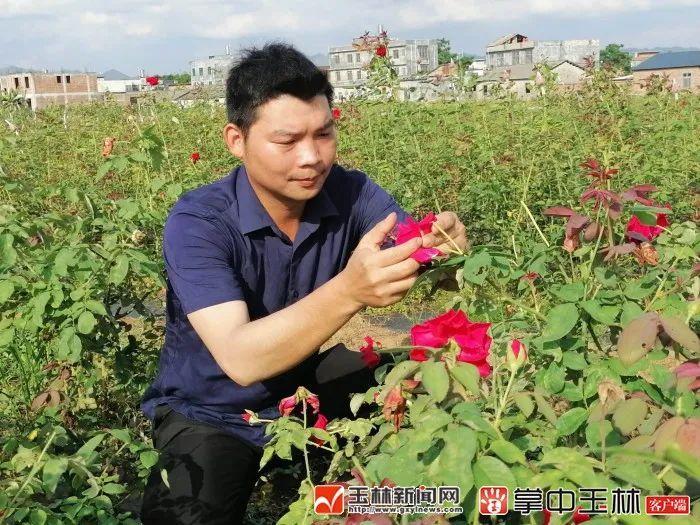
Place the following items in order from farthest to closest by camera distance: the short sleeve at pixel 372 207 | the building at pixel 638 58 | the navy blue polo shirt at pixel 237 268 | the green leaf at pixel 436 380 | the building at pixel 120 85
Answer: the building at pixel 638 58
the building at pixel 120 85
the short sleeve at pixel 372 207
the navy blue polo shirt at pixel 237 268
the green leaf at pixel 436 380

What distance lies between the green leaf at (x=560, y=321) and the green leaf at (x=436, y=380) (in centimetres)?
25

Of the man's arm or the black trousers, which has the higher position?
the man's arm

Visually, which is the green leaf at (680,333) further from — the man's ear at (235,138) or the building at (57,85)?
the building at (57,85)

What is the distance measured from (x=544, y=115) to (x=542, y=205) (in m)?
0.61

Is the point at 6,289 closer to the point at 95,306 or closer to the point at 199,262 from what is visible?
the point at 95,306

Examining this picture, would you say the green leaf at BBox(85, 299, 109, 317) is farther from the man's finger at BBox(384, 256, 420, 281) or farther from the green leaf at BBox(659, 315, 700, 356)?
the green leaf at BBox(659, 315, 700, 356)

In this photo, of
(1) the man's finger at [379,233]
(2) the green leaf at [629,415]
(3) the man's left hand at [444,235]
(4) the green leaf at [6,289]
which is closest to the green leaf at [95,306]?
(4) the green leaf at [6,289]

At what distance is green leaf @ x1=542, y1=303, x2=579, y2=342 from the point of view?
128 centimetres

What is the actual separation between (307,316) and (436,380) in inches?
24.6

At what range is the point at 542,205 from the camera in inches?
177

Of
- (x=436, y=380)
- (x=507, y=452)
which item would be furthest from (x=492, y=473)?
(x=436, y=380)

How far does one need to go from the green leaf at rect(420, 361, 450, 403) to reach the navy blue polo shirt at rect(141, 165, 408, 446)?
40.6 inches

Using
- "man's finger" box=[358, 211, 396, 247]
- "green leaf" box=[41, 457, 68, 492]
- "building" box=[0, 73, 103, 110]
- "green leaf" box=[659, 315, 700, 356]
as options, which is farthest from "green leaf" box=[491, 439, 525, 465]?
"building" box=[0, 73, 103, 110]

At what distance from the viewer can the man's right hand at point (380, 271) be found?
1.49m
